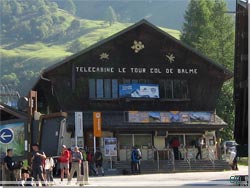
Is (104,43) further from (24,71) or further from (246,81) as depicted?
(24,71)

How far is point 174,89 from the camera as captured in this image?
121ft

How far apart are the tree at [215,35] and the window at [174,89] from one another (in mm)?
10379

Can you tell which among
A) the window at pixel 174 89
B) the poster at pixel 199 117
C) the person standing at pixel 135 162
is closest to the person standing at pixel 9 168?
the person standing at pixel 135 162

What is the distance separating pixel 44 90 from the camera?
3994 cm

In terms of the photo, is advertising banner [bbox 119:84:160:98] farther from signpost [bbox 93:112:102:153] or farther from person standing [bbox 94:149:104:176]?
person standing [bbox 94:149:104:176]

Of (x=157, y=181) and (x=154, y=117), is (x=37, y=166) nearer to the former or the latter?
(x=157, y=181)

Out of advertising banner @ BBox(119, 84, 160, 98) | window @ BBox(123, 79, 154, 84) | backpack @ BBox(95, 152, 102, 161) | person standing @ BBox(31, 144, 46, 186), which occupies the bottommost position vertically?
backpack @ BBox(95, 152, 102, 161)

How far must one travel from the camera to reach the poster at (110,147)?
109 feet

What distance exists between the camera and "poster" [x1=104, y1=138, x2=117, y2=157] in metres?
33.1

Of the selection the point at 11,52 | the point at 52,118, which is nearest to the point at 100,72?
the point at 52,118

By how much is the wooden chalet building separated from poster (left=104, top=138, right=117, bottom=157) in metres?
0.72

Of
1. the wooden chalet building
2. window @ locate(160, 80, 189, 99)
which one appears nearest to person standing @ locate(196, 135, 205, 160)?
the wooden chalet building

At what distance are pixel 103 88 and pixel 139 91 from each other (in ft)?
7.58

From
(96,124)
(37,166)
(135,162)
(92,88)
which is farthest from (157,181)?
(92,88)
